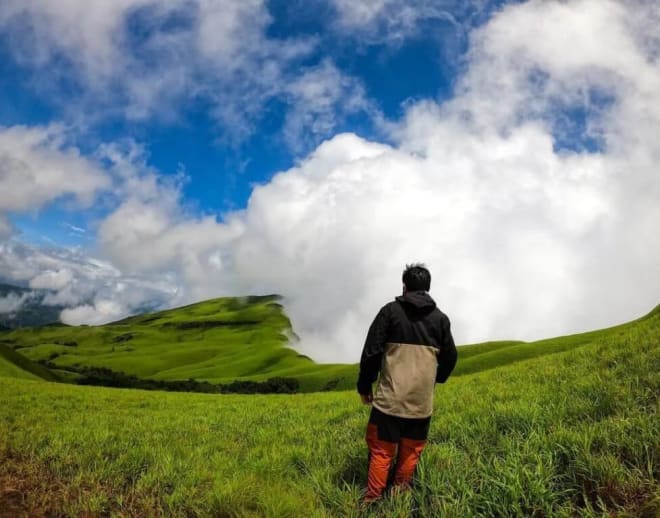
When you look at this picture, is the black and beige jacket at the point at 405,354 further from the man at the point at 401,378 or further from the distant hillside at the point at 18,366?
the distant hillside at the point at 18,366

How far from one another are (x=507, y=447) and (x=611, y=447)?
148 centimetres

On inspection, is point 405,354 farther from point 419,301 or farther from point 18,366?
point 18,366

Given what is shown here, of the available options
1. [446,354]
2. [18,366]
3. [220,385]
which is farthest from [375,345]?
[220,385]

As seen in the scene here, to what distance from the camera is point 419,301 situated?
6.45 metres

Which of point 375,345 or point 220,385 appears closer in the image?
point 375,345

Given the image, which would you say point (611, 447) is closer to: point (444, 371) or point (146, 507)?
point (444, 371)

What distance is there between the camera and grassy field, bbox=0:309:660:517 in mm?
5918

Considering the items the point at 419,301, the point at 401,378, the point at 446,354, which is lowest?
the point at 401,378

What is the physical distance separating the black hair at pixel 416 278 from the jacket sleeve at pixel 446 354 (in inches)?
22.9

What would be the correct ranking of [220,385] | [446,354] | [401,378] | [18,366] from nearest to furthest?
[401,378]
[446,354]
[18,366]
[220,385]

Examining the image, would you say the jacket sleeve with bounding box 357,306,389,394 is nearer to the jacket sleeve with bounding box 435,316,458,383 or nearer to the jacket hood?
the jacket hood

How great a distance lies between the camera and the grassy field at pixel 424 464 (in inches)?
233

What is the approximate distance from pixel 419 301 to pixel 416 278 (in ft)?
1.41

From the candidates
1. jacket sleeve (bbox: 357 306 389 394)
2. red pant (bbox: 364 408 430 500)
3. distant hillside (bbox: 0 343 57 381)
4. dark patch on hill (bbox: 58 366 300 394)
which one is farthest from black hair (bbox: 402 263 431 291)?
dark patch on hill (bbox: 58 366 300 394)
